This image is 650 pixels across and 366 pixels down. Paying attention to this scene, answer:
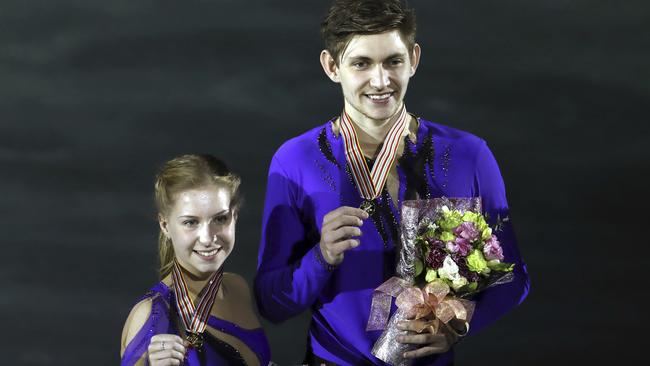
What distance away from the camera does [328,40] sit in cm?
433

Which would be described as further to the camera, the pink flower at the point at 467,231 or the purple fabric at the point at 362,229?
the purple fabric at the point at 362,229

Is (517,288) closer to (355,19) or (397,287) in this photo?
(397,287)

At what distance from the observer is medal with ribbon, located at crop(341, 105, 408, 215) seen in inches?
168

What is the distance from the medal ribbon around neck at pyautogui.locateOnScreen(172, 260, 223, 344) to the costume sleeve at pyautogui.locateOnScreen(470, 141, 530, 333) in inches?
37.3

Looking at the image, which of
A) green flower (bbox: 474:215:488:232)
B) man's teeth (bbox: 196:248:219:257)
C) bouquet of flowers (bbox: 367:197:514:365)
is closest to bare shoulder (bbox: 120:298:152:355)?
man's teeth (bbox: 196:248:219:257)

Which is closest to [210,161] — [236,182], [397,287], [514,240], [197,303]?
[236,182]

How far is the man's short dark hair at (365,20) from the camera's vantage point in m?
4.20

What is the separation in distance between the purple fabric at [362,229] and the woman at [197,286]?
0.15m

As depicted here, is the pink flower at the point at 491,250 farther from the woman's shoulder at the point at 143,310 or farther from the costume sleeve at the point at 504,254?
the woman's shoulder at the point at 143,310

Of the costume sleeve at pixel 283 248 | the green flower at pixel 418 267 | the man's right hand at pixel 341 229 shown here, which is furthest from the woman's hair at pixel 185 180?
the green flower at pixel 418 267

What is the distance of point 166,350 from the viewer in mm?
4000

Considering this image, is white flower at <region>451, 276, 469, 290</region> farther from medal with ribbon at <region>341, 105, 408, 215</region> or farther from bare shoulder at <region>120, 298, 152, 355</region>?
bare shoulder at <region>120, 298, 152, 355</region>

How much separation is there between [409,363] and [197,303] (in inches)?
30.3

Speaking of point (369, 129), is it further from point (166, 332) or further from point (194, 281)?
point (166, 332)
